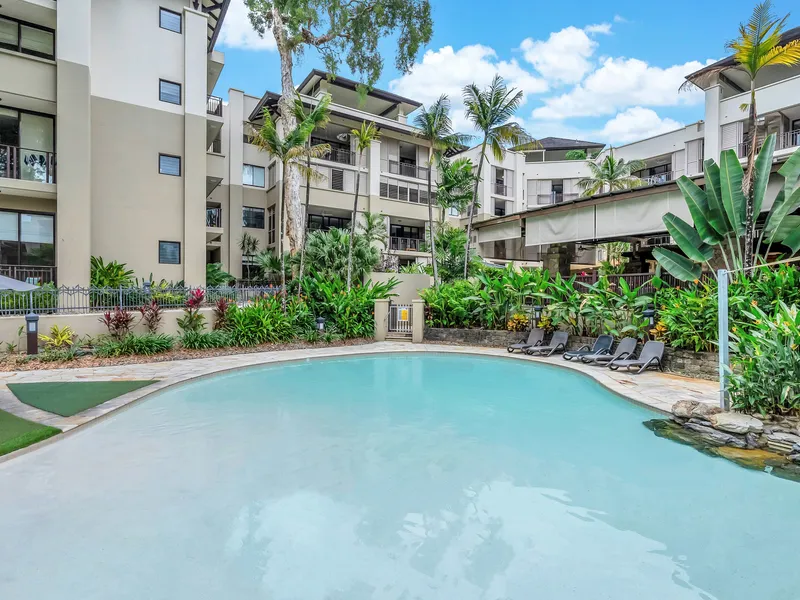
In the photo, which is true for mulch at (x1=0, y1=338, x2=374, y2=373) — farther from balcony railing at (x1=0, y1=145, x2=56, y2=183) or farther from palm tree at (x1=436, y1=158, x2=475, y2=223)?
palm tree at (x1=436, y1=158, x2=475, y2=223)

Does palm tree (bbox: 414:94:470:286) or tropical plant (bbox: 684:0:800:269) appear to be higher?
palm tree (bbox: 414:94:470:286)

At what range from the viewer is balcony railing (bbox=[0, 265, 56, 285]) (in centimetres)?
1380

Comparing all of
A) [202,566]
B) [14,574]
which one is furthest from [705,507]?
[14,574]

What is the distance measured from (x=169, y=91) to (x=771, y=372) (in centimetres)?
2044

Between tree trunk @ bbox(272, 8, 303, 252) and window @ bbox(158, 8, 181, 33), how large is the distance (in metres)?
3.99

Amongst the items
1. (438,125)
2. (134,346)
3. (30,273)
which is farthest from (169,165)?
(438,125)

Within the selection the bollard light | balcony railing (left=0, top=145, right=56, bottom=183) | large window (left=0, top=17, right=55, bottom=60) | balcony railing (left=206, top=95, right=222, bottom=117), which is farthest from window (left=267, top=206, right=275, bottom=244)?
the bollard light

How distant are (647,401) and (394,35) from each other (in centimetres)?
2086

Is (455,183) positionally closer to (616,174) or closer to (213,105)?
(616,174)

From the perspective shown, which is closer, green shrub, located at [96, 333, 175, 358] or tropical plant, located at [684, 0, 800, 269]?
tropical plant, located at [684, 0, 800, 269]

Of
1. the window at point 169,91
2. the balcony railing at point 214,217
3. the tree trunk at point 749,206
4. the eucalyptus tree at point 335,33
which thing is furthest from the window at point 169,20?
the tree trunk at point 749,206

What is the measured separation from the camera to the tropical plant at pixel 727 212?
9703mm

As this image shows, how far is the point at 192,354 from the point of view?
42.2 feet

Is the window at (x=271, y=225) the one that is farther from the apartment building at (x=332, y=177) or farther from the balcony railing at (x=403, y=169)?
the balcony railing at (x=403, y=169)
